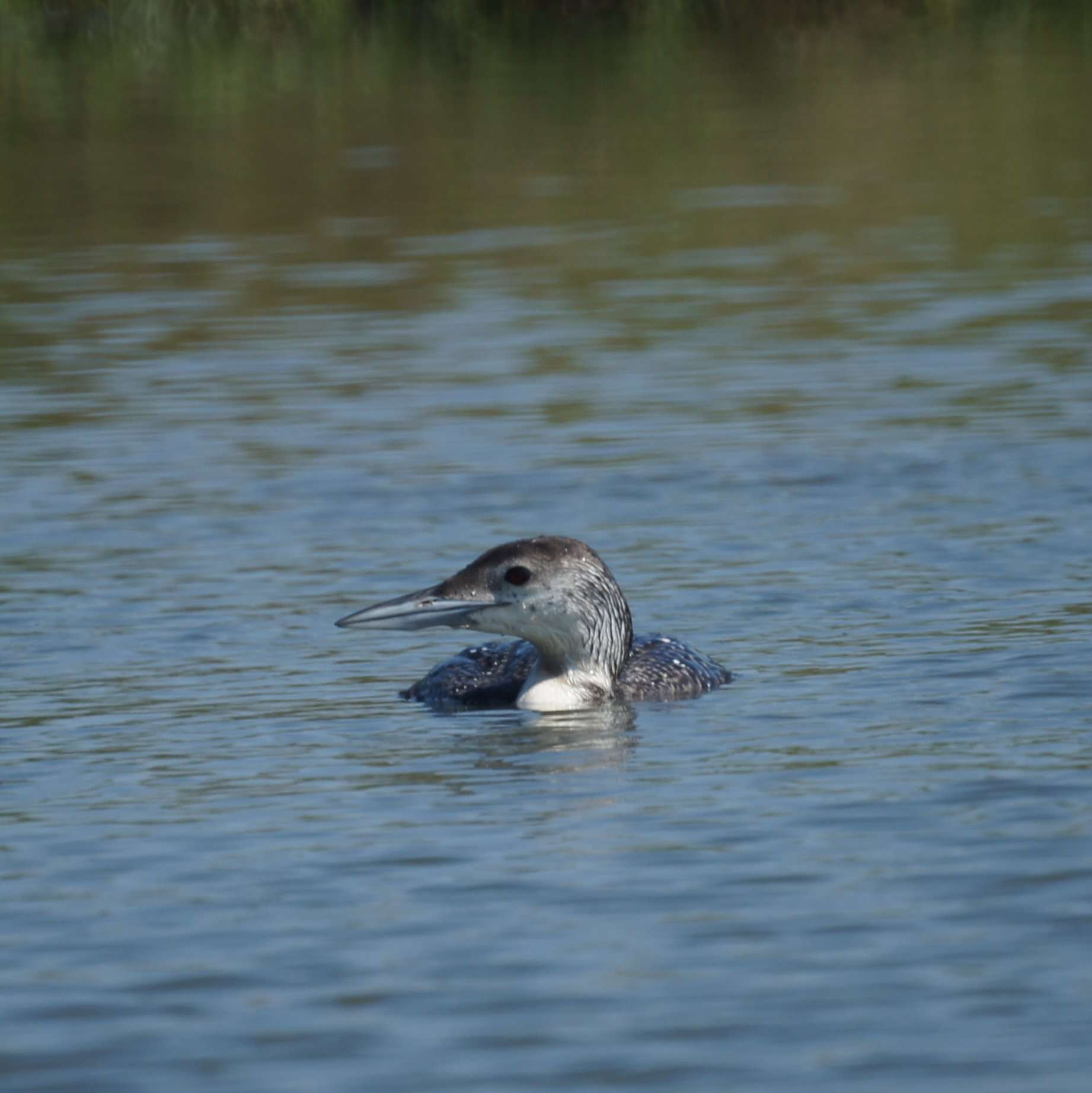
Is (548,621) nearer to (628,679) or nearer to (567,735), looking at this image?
(628,679)

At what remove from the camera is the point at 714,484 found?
1206cm

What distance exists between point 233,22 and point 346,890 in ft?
91.7

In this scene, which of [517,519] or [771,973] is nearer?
[771,973]

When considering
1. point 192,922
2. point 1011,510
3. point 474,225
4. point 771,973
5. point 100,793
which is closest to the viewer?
point 771,973

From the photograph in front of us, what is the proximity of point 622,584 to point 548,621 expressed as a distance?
153cm

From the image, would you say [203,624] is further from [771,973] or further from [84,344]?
[84,344]

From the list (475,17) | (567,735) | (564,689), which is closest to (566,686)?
(564,689)

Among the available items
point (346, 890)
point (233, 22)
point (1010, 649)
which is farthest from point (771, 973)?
point (233, 22)

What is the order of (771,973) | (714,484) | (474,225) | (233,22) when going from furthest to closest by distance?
(233,22), (474,225), (714,484), (771,973)

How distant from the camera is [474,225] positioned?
21.2m

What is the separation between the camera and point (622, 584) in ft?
34.3

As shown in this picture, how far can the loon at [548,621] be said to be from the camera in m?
8.91

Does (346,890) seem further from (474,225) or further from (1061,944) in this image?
(474,225)

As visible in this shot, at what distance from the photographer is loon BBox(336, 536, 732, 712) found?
8.91 meters
